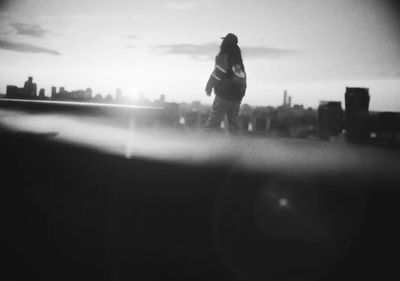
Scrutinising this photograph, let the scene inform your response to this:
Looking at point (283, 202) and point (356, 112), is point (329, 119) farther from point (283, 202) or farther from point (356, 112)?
point (283, 202)

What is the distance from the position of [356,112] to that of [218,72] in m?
5.65

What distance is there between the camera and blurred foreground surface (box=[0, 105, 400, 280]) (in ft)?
8.58

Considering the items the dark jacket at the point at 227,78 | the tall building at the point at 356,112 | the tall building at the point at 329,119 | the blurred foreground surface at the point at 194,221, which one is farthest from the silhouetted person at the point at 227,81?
the tall building at the point at 329,119

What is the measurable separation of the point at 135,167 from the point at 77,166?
78 centimetres

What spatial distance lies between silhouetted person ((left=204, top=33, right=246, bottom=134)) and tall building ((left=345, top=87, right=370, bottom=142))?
4.54 m

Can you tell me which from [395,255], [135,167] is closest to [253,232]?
[395,255]

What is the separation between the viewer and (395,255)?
2.86 m

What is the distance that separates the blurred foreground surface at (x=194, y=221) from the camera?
2.62 m

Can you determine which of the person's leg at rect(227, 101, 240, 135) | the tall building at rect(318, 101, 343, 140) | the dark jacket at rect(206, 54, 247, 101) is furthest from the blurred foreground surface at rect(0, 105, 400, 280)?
the tall building at rect(318, 101, 343, 140)

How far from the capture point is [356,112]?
1348 centimetres

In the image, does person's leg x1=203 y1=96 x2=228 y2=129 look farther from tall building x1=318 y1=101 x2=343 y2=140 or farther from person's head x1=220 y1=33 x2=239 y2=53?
tall building x1=318 y1=101 x2=343 y2=140

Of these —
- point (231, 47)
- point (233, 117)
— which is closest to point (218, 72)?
point (231, 47)

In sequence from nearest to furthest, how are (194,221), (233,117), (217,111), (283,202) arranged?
(194,221), (283,202), (217,111), (233,117)

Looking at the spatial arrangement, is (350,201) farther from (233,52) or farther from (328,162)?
(233,52)
